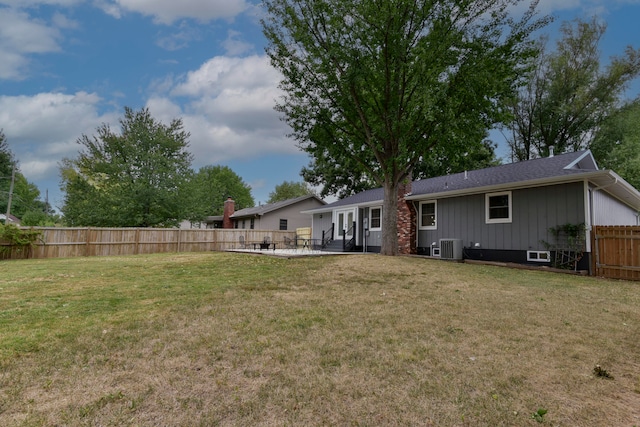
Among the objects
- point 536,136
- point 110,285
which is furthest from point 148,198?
point 536,136

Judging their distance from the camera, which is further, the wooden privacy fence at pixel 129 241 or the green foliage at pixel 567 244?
the wooden privacy fence at pixel 129 241

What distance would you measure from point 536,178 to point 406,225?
17.6 ft

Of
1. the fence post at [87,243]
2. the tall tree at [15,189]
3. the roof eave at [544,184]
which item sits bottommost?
the fence post at [87,243]

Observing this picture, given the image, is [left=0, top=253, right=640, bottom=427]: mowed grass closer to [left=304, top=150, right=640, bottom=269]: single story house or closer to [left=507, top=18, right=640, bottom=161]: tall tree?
[left=304, top=150, right=640, bottom=269]: single story house

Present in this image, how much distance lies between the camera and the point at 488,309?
4840 millimetres

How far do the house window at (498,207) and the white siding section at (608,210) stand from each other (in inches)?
88.4

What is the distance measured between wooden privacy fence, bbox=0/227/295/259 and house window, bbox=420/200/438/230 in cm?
1013

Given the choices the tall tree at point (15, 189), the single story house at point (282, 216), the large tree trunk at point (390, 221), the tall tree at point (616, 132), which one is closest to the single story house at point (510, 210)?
the large tree trunk at point (390, 221)

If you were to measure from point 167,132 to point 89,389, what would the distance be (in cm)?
2514

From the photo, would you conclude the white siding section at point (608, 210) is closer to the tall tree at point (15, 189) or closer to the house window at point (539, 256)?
the house window at point (539, 256)

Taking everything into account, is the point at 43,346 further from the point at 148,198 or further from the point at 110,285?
the point at 148,198

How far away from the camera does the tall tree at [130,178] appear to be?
21897 mm

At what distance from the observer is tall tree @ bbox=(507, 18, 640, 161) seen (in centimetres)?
2114

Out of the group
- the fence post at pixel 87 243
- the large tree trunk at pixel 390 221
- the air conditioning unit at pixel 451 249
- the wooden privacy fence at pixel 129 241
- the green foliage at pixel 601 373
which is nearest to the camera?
the green foliage at pixel 601 373
